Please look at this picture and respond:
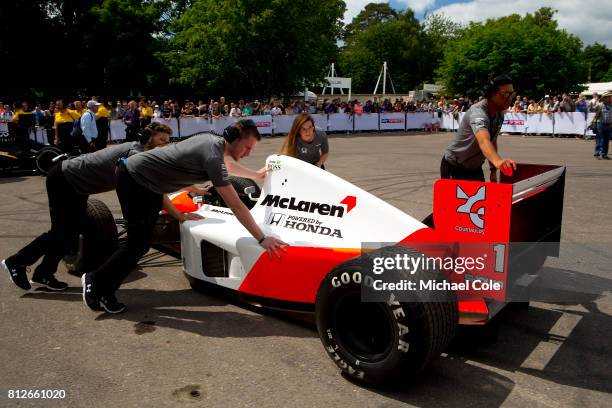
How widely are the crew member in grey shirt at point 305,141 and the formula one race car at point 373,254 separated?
1285mm

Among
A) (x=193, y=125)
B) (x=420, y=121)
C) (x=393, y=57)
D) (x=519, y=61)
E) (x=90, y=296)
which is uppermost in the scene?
(x=393, y=57)

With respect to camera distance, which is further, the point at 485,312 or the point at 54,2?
the point at 54,2

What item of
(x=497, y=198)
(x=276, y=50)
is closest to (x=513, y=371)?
(x=497, y=198)

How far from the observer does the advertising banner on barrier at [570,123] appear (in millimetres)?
20234

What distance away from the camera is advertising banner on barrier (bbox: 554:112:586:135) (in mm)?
20234

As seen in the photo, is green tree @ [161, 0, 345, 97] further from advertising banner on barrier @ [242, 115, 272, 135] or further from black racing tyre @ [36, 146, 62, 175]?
black racing tyre @ [36, 146, 62, 175]

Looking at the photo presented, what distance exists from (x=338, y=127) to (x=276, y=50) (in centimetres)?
884

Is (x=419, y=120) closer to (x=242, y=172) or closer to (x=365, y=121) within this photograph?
(x=365, y=121)

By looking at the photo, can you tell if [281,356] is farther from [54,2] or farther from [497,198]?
[54,2]

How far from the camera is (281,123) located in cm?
2339

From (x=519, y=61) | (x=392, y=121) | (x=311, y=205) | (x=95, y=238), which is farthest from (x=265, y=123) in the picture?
(x=519, y=61)

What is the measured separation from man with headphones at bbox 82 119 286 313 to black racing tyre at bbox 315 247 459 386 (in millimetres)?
690

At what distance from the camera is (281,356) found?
344cm

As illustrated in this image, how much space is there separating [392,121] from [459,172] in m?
21.0
